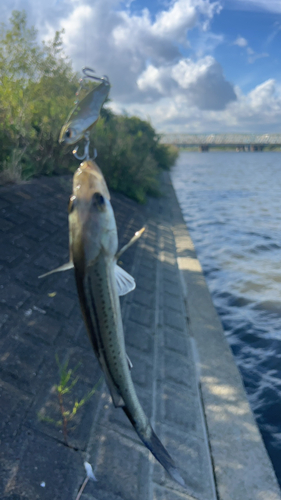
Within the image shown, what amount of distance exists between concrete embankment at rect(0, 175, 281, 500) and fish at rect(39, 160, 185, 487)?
71.8 inches

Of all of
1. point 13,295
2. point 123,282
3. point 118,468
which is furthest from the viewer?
point 13,295

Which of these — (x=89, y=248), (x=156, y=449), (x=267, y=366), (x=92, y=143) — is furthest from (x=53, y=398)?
(x=92, y=143)

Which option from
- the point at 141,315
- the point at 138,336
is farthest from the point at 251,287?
the point at 138,336

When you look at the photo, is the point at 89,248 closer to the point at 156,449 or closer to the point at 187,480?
the point at 156,449

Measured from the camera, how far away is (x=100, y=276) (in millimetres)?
1588

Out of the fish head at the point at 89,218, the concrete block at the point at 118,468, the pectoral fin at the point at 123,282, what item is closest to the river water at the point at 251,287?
the concrete block at the point at 118,468

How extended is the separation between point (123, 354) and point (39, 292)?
3803mm

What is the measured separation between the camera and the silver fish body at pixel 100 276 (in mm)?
1484

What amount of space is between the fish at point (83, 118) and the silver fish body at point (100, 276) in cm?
35

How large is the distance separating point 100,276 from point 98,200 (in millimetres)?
339

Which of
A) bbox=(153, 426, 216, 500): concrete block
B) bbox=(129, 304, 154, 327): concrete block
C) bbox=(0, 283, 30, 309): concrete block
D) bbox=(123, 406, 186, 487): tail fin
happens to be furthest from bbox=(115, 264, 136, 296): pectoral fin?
bbox=(129, 304, 154, 327): concrete block

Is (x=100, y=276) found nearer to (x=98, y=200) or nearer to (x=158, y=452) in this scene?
(x=98, y=200)

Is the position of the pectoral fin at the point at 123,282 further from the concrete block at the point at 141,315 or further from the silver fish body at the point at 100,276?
the concrete block at the point at 141,315

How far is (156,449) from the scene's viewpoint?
186 centimetres
